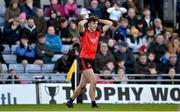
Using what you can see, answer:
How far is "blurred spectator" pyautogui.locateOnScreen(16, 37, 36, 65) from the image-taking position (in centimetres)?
2762

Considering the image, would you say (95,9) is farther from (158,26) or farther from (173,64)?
(173,64)

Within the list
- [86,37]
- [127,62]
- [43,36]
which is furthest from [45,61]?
[86,37]

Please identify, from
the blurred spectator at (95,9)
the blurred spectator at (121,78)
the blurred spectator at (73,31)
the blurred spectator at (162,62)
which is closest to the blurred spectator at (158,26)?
the blurred spectator at (162,62)

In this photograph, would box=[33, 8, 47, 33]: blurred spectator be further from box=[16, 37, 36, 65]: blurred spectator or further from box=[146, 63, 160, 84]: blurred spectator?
box=[146, 63, 160, 84]: blurred spectator

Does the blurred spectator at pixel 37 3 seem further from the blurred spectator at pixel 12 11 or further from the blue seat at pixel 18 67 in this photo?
the blue seat at pixel 18 67

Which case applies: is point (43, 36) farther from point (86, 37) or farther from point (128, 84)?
point (86, 37)

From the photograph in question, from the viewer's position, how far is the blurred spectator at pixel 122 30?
29.7m

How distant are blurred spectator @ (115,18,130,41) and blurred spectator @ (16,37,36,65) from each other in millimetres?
3320

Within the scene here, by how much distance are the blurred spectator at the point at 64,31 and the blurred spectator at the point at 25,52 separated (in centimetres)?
165

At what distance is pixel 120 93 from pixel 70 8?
4.52m

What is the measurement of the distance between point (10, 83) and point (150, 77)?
174 inches

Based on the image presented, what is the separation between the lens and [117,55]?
2872 centimetres

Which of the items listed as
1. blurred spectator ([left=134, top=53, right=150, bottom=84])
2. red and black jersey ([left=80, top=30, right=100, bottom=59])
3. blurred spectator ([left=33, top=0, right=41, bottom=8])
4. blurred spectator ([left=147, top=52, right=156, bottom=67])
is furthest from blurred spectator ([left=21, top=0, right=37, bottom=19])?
red and black jersey ([left=80, top=30, right=100, bottom=59])

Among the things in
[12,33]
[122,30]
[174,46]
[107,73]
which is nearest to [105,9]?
[122,30]
